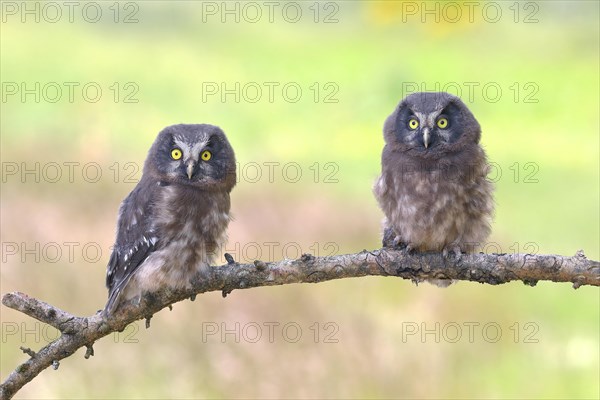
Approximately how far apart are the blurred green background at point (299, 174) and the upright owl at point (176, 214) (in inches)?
50.5

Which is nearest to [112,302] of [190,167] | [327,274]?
[190,167]

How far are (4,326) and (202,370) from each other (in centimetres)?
166

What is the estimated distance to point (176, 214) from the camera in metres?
3.78

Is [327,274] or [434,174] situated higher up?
[434,174]

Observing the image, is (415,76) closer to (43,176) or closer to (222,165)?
(43,176)

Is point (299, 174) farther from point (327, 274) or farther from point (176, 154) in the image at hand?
point (327, 274)

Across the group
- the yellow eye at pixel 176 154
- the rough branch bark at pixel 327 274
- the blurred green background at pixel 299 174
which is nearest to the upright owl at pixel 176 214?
the yellow eye at pixel 176 154

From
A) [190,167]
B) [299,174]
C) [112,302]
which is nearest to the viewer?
[112,302]

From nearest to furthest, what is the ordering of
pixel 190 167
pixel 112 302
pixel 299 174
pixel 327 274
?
pixel 327 274
pixel 112 302
pixel 190 167
pixel 299 174

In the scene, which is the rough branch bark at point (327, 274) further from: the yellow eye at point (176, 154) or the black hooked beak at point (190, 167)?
the yellow eye at point (176, 154)

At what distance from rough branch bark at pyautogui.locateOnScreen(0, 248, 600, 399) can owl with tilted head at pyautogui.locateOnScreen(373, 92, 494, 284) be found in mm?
151

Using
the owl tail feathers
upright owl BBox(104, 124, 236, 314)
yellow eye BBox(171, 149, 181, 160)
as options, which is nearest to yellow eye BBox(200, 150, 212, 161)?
upright owl BBox(104, 124, 236, 314)

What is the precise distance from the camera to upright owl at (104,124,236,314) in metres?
3.70

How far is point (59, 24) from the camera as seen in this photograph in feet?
46.2
